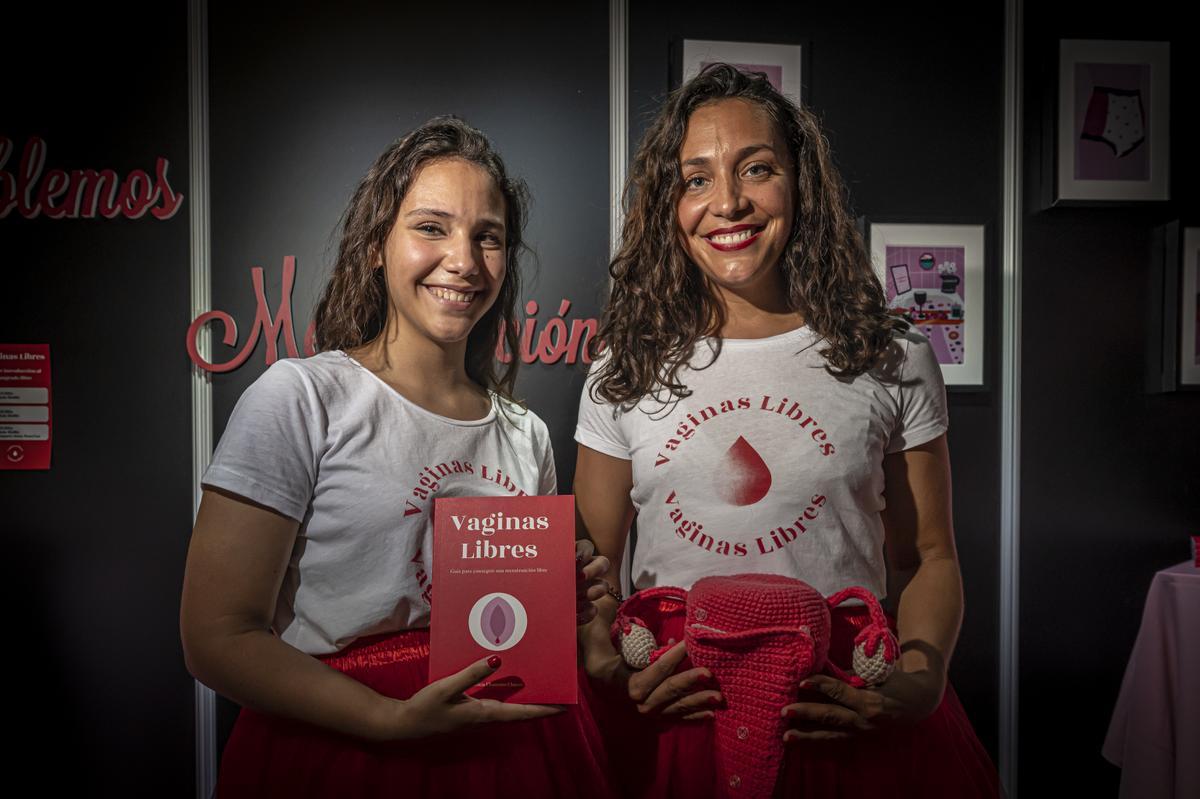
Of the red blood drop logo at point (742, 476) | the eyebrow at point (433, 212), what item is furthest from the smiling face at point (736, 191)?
the eyebrow at point (433, 212)

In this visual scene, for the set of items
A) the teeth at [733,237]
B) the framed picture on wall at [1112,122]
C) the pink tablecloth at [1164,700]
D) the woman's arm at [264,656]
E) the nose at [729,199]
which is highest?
the framed picture on wall at [1112,122]

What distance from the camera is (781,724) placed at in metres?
1.11

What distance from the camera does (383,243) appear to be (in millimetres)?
1277

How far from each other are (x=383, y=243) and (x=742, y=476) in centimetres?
72

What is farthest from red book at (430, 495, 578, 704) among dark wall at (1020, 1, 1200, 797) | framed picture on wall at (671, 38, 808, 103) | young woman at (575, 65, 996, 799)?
dark wall at (1020, 1, 1200, 797)

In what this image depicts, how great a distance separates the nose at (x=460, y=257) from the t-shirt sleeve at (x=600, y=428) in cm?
31

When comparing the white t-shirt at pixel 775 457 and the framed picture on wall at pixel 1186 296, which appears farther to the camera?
the framed picture on wall at pixel 1186 296

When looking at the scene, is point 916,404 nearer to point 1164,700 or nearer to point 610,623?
point 610,623

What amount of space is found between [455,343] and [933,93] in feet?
3.80

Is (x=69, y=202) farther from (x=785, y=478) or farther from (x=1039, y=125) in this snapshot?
(x=1039, y=125)

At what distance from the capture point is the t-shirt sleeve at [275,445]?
1.08 metres

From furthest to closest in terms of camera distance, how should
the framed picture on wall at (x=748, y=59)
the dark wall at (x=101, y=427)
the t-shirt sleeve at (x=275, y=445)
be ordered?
the framed picture on wall at (x=748, y=59), the dark wall at (x=101, y=427), the t-shirt sleeve at (x=275, y=445)

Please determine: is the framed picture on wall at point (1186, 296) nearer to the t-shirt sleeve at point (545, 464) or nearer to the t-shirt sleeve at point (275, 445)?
the t-shirt sleeve at point (545, 464)

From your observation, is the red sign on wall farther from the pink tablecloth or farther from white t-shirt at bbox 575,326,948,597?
the pink tablecloth
